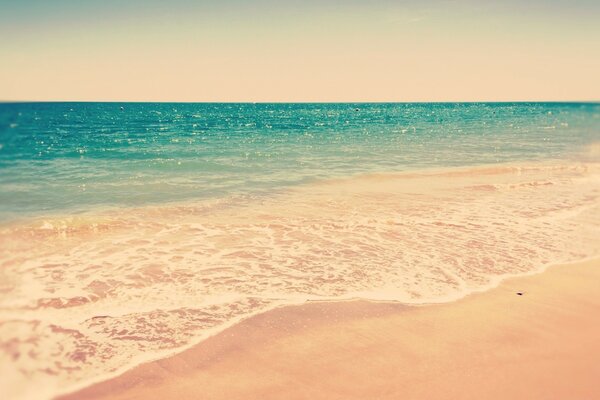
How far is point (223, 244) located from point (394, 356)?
16.3ft

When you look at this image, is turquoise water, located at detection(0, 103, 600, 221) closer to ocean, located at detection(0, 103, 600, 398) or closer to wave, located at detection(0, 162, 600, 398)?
ocean, located at detection(0, 103, 600, 398)

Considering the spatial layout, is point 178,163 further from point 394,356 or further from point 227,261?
point 394,356

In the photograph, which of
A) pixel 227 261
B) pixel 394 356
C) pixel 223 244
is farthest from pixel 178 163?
pixel 394 356

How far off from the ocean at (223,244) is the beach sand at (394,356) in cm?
40

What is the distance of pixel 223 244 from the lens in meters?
8.89

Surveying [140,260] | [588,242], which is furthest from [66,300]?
[588,242]

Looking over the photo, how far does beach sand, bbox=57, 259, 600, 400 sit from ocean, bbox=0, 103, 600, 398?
0.40 meters

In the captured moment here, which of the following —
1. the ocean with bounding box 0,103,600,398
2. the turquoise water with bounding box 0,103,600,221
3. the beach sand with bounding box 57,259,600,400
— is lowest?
the beach sand with bounding box 57,259,600,400

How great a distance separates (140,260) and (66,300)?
5.80 feet

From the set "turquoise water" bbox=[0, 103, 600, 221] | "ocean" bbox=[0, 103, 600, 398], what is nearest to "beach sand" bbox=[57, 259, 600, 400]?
"ocean" bbox=[0, 103, 600, 398]

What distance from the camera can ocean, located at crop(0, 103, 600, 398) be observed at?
539 centimetres

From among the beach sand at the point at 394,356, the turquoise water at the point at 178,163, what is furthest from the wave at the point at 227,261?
the turquoise water at the point at 178,163

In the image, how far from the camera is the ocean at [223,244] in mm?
5395

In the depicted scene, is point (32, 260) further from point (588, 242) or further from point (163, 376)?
point (588, 242)
